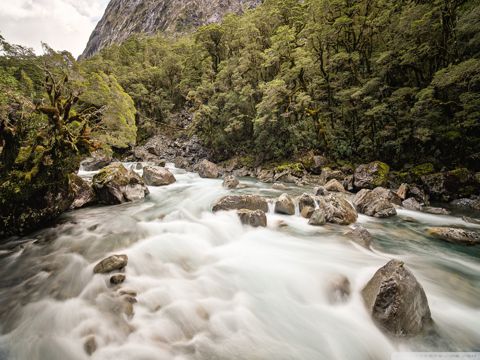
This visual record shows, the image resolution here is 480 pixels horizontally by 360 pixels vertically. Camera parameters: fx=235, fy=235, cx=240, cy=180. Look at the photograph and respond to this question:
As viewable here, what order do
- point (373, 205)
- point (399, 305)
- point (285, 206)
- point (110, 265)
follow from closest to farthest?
point (399, 305) < point (110, 265) < point (285, 206) < point (373, 205)

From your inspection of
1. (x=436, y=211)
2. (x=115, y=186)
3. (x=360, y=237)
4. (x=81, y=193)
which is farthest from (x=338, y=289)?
(x=81, y=193)

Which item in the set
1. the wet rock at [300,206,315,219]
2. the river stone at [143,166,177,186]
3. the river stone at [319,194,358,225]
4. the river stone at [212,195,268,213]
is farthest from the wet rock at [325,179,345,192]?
the river stone at [143,166,177,186]

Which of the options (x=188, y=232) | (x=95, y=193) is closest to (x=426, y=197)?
(x=188, y=232)

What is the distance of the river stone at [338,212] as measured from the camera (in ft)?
26.8

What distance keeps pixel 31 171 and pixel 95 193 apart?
12.1ft

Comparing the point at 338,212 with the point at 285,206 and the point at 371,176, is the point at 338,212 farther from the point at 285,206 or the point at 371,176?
the point at 371,176

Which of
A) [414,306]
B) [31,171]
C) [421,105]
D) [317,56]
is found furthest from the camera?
[317,56]

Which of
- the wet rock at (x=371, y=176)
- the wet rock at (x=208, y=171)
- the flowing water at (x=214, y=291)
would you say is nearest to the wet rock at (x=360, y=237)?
the flowing water at (x=214, y=291)

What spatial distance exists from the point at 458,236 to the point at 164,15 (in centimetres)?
11749

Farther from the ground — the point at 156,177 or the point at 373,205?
the point at 156,177

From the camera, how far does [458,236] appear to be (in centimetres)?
696

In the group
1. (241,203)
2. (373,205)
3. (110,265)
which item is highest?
(241,203)

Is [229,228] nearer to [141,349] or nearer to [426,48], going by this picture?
[141,349]

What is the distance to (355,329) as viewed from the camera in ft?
12.4
